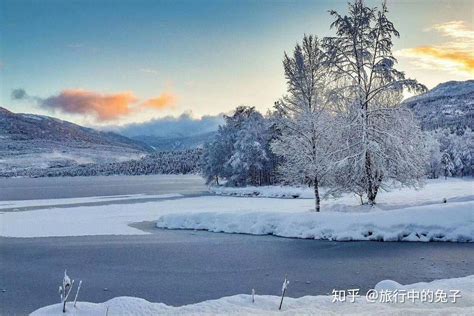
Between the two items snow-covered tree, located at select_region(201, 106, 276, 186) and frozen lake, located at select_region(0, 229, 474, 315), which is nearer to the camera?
frozen lake, located at select_region(0, 229, 474, 315)

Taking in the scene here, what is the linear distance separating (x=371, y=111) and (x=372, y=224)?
6.36 metres

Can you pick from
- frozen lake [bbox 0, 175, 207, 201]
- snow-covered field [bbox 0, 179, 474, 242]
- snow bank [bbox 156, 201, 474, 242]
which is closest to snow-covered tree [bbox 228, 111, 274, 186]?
frozen lake [bbox 0, 175, 207, 201]

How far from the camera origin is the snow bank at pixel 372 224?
19.8 metres

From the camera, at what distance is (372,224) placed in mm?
20891

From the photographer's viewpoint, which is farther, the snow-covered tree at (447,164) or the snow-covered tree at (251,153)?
the snow-covered tree at (447,164)

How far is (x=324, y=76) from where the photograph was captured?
86.4 feet

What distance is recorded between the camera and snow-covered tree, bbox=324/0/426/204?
918 inches

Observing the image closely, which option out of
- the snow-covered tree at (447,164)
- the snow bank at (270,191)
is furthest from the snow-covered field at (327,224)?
the snow-covered tree at (447,164)

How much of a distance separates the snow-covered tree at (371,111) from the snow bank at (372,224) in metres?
2.58

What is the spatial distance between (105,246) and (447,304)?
15.1 m

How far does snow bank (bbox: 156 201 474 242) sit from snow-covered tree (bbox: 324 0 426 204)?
2577 millimetres

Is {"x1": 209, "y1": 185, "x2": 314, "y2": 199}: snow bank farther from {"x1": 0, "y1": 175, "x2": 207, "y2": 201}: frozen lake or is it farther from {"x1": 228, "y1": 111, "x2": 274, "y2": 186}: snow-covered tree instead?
{"x1": 0, "y1": 175, "x2": 207, "y2": 201}: frozen lake

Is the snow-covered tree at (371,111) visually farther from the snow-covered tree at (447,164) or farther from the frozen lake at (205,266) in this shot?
the snow-covered tree at (447,164)

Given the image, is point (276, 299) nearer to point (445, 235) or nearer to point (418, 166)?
point (445, 235)
